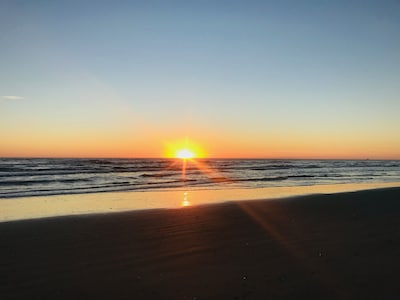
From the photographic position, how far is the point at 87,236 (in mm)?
9641

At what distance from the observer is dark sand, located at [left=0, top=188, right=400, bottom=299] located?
20.0 ft

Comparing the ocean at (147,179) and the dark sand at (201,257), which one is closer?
the dark sand at (201,257)

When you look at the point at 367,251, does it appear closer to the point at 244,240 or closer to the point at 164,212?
the point at 244,240

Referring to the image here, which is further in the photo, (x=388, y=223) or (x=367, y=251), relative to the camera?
(x=388, y=223)

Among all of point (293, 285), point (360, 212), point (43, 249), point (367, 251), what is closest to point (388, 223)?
point (360, 212)

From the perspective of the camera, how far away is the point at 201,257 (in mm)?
7691

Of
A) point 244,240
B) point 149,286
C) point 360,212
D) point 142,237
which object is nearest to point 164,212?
point 142,237

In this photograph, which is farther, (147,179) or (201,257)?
(147,179)

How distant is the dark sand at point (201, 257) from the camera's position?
609 centimetres

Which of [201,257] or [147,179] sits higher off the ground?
[147,179]

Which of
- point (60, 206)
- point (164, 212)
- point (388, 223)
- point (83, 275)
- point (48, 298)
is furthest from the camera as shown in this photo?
point (60, 206)

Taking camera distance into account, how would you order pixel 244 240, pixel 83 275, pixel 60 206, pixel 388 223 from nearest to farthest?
1. pixel 83 275
2. pixel 244 240
3. pixel 388 223
4. pixel 60 206

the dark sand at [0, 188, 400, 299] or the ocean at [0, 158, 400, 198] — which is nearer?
the dark sand at [0, 188, 400, 299]

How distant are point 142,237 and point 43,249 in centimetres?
222
